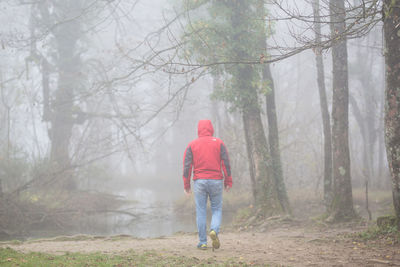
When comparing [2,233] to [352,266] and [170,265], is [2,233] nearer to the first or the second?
[170,265]

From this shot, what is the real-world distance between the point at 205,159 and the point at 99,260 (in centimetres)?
232

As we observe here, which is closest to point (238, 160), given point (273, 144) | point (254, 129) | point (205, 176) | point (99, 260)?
point (273, 144)

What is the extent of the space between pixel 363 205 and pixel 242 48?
7414 millimetres

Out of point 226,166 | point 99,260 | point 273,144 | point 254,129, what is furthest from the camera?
point 273,144

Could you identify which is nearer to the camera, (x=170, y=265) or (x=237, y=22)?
(x=170, y=265)

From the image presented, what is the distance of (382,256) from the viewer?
4.94m

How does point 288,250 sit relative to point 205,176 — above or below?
below

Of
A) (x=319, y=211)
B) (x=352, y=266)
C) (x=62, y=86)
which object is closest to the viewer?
(x=352, y=266)

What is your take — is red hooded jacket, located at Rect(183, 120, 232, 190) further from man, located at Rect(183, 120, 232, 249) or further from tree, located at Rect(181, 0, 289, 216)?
tree, located at Rect(181, 0, 289, 216)

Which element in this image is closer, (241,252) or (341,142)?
(241,252)

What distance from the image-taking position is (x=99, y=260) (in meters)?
4.92

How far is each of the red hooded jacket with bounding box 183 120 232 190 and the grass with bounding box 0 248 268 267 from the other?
57.2 inches

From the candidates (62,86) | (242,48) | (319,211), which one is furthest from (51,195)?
(319,211)

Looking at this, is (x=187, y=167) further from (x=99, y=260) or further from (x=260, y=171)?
(x=260, y=171)
